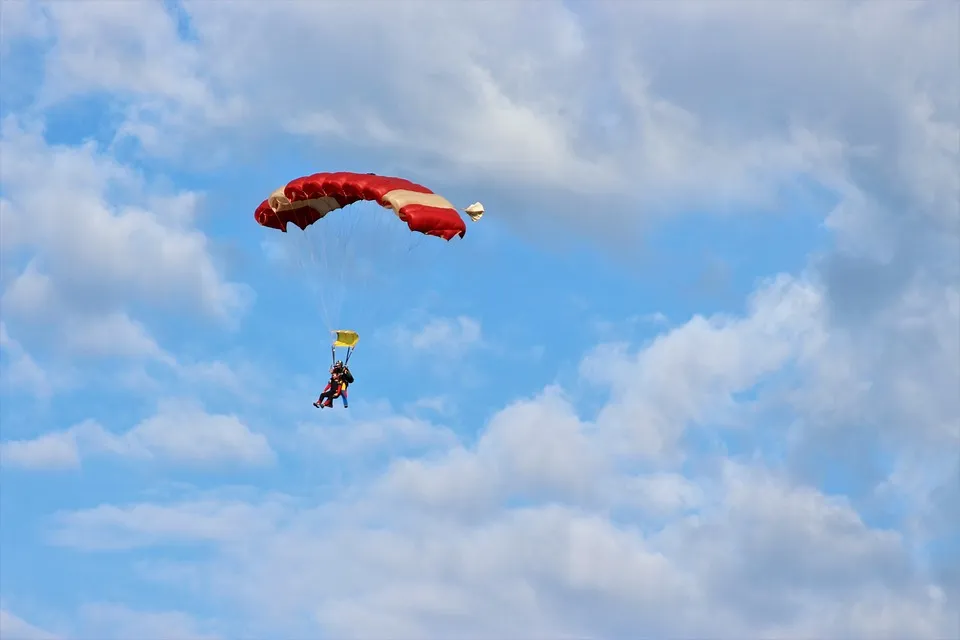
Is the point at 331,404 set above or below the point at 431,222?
below

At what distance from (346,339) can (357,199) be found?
6.07 metres

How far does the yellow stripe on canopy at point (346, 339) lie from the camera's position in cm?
7162

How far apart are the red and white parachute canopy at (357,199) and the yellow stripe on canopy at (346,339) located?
18.0ft

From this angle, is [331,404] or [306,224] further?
[306,224]

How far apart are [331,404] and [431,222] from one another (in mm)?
8535

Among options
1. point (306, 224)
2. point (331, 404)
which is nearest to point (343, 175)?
point (306, 224)

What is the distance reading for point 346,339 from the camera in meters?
71.8

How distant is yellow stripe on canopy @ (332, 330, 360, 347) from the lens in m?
71.6

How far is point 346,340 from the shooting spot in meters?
71.8

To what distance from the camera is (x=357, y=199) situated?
7312 cm

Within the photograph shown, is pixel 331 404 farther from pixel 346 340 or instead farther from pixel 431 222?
pixel 431 222

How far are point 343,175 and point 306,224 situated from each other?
13.3 feet

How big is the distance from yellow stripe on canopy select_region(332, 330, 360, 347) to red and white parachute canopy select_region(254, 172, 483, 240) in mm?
5494

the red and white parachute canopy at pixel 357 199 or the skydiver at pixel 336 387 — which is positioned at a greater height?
the red and white parachute canopy at pixel 357 199
